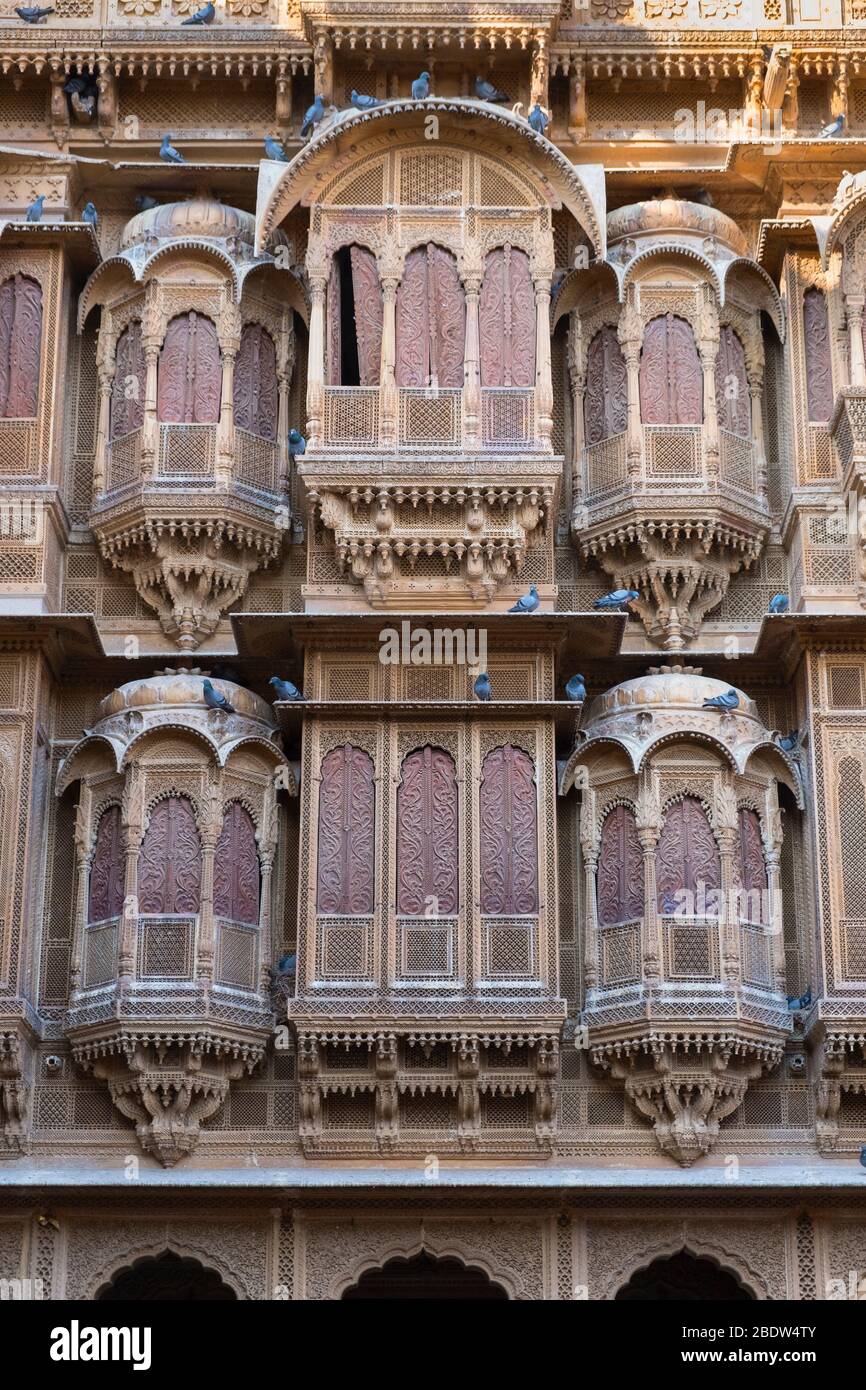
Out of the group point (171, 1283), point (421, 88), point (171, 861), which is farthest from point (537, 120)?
point (171, 1283)

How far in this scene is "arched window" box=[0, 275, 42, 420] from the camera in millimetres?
20594

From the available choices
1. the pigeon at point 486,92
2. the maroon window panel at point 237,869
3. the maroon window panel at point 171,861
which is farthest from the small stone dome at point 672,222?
the maroon window panel at point 171,861

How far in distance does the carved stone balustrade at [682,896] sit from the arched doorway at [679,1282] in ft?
4.55

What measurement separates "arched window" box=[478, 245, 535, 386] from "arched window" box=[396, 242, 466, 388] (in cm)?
19

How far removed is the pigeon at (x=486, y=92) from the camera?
21.0 meters

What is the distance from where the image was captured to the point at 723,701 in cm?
1955

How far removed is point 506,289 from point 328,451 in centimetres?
195

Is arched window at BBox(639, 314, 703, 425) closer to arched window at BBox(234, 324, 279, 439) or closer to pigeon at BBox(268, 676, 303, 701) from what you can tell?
arched window at BBox(234, 324, 279, 439)

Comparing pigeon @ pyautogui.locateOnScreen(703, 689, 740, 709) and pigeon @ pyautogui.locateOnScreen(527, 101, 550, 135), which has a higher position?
pigeon @ pyautogui.locateOnScreen(527, 101, 550, 135)

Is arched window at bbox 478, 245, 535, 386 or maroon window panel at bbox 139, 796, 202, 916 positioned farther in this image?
arched window at bbox 478, 245, 535, 386

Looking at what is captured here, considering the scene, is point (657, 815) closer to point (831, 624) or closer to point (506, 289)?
point (831, 624)

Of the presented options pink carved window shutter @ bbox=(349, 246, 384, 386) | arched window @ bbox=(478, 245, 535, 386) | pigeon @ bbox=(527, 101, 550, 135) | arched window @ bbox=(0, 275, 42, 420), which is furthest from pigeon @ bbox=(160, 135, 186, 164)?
pigeon @ bbox=(527, 101, 550, 135)

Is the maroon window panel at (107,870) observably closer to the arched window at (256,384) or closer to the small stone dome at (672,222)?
the arched window at (256,384)
